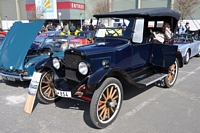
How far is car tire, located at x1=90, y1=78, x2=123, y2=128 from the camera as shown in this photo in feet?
9.55

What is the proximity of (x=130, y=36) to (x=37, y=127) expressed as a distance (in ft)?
8.21

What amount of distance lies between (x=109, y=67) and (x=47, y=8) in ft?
91.4

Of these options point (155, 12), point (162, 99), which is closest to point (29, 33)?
point (155, 12)

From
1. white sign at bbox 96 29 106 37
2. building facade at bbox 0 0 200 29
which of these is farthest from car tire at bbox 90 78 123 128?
building facade at bbox 0 0 200 29

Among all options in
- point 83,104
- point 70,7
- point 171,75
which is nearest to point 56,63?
point 83,104

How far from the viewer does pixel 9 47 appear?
17.5 ft

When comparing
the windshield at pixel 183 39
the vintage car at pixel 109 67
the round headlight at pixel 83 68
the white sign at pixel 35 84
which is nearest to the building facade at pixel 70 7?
the windshield at pixel 183 39

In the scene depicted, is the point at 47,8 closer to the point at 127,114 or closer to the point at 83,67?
the point at 83,67

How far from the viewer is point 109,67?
10.4 feet

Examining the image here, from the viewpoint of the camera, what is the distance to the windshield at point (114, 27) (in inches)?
157

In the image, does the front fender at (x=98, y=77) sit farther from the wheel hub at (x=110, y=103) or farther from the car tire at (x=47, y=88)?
the car tire at (x=47, y=88)

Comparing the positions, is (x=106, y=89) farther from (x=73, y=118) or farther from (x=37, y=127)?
(x=37, y=127)

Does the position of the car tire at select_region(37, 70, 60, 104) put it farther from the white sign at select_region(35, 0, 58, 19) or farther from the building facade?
the white sign at select_region(35, 0, 58, 19)

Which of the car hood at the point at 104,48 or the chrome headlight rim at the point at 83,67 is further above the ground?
the car hood at the point at 104,48
